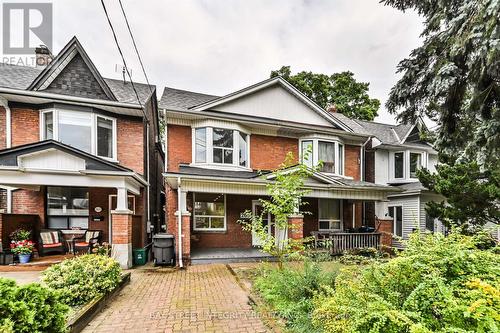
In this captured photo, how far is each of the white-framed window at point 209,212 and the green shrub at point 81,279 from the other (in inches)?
242

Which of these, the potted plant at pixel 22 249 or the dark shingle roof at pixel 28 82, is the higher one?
the dark shingle roof at pixel 28 82

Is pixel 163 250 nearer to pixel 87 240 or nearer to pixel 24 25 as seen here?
pixel 87 240

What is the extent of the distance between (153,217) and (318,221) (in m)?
8.98

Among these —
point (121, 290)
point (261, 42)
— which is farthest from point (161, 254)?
point (261, 42)

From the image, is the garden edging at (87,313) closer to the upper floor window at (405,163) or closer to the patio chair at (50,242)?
the patio chair at (50,242)

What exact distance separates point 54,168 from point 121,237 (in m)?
3.06

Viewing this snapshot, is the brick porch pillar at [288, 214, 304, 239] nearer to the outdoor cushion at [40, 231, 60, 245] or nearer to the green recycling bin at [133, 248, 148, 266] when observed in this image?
the green recycling bin at [133, 248, 148, 266]

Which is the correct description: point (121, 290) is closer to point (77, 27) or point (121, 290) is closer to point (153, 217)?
point (77, 27)

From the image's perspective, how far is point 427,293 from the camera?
8.26 ft

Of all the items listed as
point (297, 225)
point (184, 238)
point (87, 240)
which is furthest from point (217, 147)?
point (87, 240)

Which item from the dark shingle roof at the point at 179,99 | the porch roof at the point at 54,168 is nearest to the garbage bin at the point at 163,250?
the porch roof at the point at 54,168

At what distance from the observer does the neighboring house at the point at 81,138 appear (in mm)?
9195

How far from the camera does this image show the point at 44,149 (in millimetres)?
8375

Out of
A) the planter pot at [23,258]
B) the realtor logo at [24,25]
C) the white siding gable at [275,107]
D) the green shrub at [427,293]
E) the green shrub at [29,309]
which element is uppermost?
the realtor logo at [24,25]
